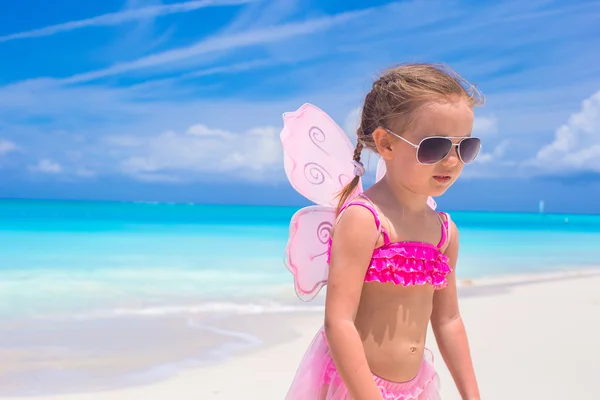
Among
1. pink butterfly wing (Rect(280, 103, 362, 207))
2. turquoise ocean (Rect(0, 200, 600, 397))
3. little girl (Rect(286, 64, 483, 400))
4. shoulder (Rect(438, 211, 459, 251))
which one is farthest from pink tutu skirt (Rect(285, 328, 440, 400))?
turquoise ocean (Rect(0, 200, 600, 397))

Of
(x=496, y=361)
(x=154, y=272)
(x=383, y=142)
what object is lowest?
(x=383, y=142)

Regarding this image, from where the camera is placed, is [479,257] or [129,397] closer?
[129,397]

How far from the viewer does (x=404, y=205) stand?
65.4 inches

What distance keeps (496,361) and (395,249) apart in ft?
10.0

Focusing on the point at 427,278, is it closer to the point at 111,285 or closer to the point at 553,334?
the point at 553,334

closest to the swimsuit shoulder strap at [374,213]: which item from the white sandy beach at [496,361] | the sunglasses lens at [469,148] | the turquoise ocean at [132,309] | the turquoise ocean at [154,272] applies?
the sunglasses lens at [469,148]

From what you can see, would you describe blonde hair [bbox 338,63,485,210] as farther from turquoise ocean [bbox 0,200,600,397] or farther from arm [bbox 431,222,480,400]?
turquoise ocean [bbox 0,200,600,397]

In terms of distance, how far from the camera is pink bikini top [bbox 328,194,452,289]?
5.18 feet

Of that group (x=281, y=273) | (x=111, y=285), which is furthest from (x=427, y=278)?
(x=281, y=273)

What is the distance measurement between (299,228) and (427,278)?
439mm

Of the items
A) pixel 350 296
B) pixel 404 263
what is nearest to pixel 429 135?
pixel 404 263

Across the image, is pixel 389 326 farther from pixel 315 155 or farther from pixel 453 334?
pixel 315 155

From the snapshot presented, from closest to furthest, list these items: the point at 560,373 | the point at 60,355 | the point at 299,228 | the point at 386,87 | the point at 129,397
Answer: the point at 386,87, the point at 299,228, the point at 129,397, the point at 560,373, the point at 60,355

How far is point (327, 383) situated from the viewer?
1.72 meters
